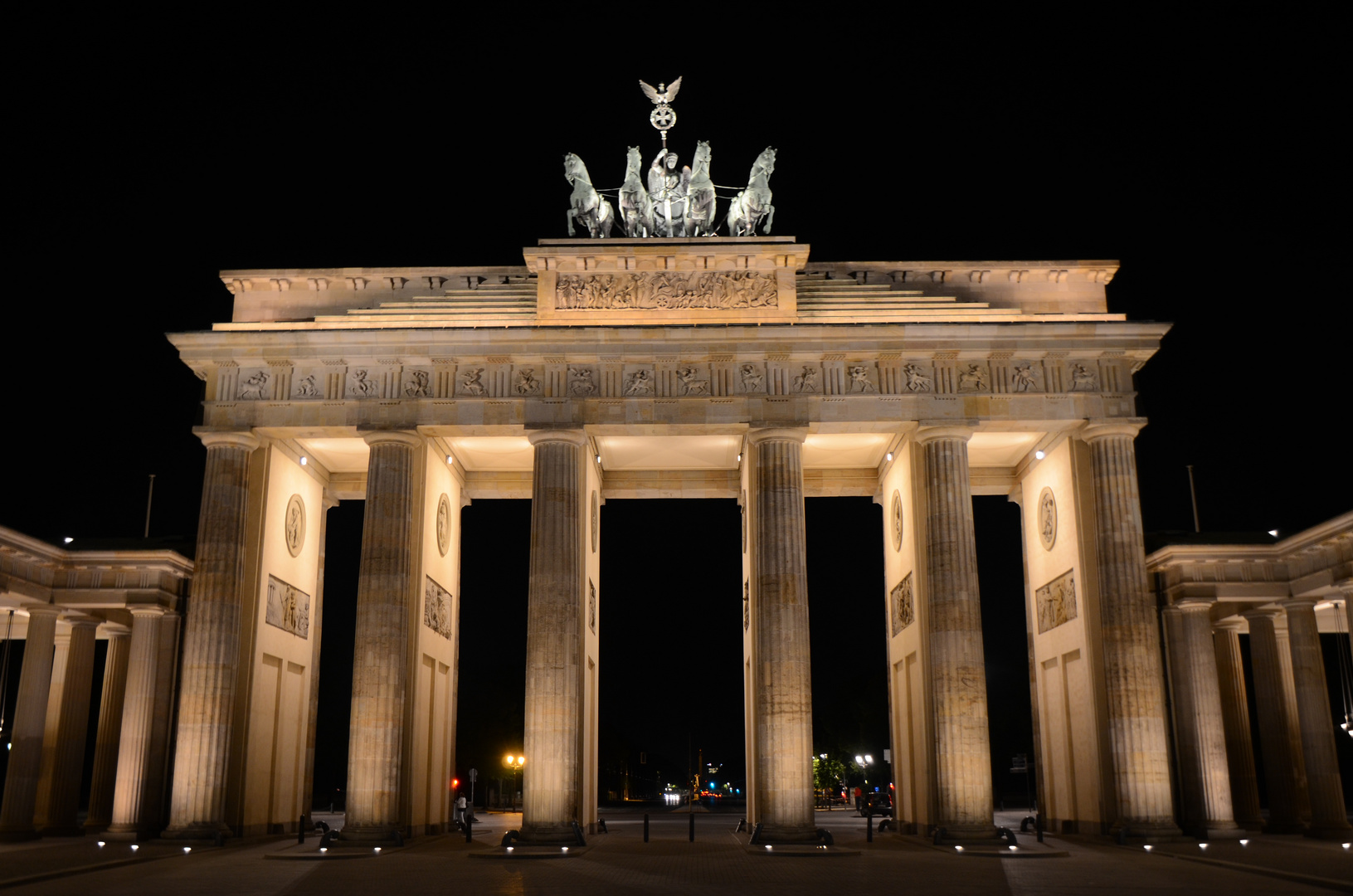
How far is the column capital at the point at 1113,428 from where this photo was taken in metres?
30.7

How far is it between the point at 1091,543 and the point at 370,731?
753 inches

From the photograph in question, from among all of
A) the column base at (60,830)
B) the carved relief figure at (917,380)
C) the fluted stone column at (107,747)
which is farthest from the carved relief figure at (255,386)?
the carved relief figure at (917,380)

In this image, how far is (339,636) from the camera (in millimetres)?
78812

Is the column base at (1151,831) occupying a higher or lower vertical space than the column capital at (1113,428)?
lower

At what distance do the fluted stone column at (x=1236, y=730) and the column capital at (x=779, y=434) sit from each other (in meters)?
13.3

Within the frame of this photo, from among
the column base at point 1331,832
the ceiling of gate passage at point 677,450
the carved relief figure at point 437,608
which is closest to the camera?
the column base at point 1331,832

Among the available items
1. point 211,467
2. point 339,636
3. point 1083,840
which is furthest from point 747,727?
point 339,636

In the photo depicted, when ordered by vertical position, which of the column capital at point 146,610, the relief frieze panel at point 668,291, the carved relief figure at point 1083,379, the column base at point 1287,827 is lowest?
the column base at point 1287,827

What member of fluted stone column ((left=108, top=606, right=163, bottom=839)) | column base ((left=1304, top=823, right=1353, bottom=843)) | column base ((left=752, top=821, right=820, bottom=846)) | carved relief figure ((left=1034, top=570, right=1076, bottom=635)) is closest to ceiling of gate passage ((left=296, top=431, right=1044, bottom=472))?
carved relief figure ((left=1034, top=570, right=1076, bottom=635))

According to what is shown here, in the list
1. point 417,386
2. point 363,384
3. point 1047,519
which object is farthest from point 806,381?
point 363,384

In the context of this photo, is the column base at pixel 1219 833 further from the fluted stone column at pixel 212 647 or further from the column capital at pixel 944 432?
the fluted stone column at pixel 212 647

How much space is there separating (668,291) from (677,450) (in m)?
5.61

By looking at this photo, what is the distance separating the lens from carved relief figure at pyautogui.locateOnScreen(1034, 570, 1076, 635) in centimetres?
3212

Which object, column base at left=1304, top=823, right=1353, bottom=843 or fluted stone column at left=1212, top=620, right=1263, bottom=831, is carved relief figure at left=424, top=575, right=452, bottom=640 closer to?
fluted stone column at left=1212, top=620, right=1263, bottom=831
